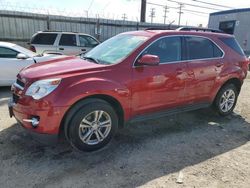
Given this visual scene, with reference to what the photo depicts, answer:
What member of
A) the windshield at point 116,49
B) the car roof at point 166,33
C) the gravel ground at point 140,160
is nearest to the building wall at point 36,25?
the gravel ground at point 140,160

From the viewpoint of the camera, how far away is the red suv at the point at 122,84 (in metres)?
3.38

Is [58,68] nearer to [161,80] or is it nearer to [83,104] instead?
[83,104]

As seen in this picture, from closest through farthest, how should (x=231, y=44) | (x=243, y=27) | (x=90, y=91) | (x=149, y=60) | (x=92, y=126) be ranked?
1. (x=90, y=91)
2. (x=92, y=126)
3. (x=149, y=60)
4. (x=231, y=44)
5. (x=243, y=27)

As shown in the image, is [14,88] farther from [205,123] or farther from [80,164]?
[205,123]

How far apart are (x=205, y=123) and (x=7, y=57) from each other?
17.6 feet

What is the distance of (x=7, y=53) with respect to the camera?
688 centimetres

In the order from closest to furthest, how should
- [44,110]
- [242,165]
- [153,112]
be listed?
[44,110], [242,165], [153,112]

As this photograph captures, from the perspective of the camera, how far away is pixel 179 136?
4.45 metres

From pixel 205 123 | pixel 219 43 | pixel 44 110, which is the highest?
pixel 219 43

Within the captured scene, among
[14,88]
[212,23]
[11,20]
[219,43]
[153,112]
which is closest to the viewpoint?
[14,88]

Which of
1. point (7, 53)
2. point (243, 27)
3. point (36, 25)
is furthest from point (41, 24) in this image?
point (243, 27)

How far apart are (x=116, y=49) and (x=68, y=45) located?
685cm

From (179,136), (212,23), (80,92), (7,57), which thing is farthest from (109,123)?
(212,23)

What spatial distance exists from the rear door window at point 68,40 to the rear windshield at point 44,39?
0.32m
